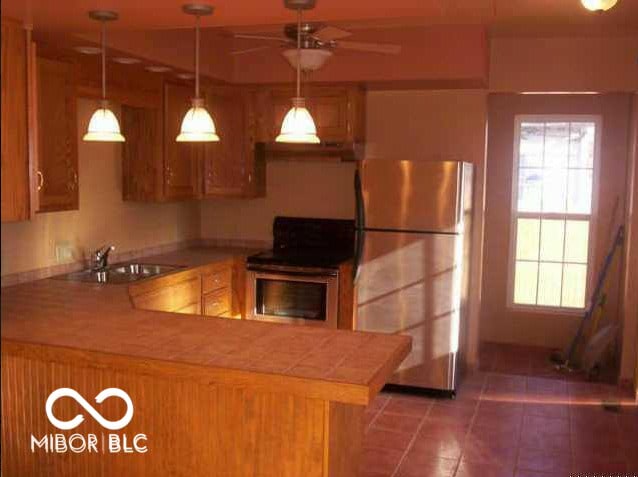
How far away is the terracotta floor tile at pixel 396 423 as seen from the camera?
4.19 metres

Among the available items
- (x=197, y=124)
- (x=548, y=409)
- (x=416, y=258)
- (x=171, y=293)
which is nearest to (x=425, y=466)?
(x=548, y=409)

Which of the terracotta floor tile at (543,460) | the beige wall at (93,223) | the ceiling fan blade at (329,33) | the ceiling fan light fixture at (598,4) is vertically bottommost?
the terracotta floor tile at (543,460)

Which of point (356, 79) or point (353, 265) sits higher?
point (356, 79)

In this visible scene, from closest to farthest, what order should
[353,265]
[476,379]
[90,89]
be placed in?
[90,89]
[353,265]
[476,379]

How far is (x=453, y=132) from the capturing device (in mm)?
5234

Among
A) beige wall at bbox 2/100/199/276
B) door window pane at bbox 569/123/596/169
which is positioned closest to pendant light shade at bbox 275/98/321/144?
beige wall at bbox 2/100/199/276

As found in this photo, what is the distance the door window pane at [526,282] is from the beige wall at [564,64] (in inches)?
70.5

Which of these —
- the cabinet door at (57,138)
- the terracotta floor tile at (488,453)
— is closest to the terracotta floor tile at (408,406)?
the terracotta floor tile at (488,453)

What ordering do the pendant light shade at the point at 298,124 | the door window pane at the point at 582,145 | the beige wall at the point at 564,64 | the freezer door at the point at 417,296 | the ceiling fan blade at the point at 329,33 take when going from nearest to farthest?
the pendant light shade at the point at 298,124 → the ceiling fan blade at the point at 329,33 → the freezer door at the point at 417,296 → the beige wall at the point at 564,64 → the door window pane at the point at 582,145

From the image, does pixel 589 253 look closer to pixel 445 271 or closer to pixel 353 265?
pixel 445 271

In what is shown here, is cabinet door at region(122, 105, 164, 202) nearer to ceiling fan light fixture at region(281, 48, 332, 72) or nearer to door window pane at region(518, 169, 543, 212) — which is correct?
ceiling fan light fixture at region(281, 48, 332, 72)

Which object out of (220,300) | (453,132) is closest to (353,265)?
(220,300)

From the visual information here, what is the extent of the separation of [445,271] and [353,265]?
0.67 metres

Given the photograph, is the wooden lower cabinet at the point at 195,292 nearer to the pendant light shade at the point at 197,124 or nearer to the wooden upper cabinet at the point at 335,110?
the wooden upper cabinet at the point at 335,110
